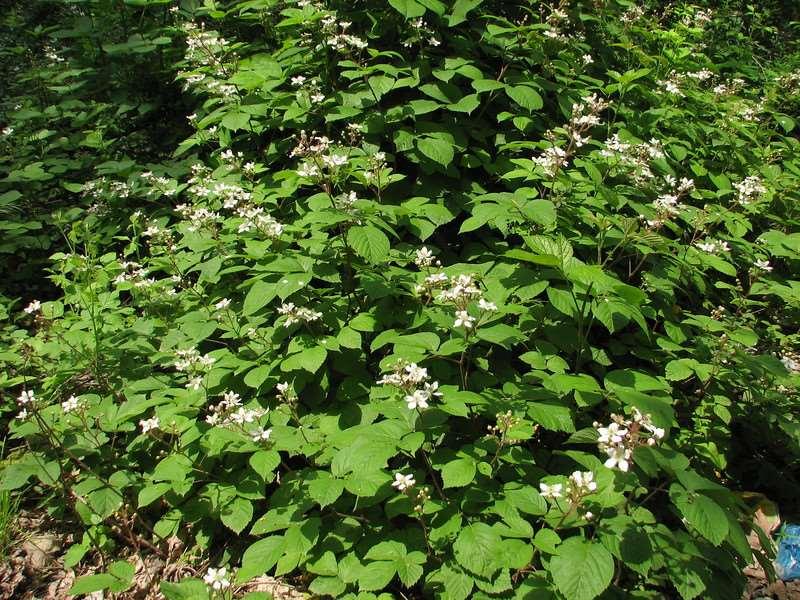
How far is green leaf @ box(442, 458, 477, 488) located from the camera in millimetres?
1941

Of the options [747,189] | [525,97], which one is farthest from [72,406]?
[747,189]

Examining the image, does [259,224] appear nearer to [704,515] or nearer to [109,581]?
[109,581]

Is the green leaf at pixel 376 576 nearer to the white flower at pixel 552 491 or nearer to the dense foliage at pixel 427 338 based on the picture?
the dense foliage at pixel 427 338

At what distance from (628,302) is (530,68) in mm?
2276

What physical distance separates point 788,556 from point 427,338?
2215 millimetres

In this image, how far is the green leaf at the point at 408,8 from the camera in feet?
9.59

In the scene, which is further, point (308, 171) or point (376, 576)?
point (308, 171)

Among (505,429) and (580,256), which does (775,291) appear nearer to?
(580,256)

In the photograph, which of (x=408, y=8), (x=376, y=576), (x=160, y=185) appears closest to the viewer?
(x=376, y=576)

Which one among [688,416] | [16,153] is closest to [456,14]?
[688,416]

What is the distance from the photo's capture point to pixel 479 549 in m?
1.89

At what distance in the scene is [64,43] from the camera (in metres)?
6.66

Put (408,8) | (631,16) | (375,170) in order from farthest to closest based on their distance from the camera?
(631,16) → (408,8) → (375,170)

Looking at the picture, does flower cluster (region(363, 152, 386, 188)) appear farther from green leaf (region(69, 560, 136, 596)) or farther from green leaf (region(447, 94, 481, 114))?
green leaf (region(69, 560, 136, 596))
